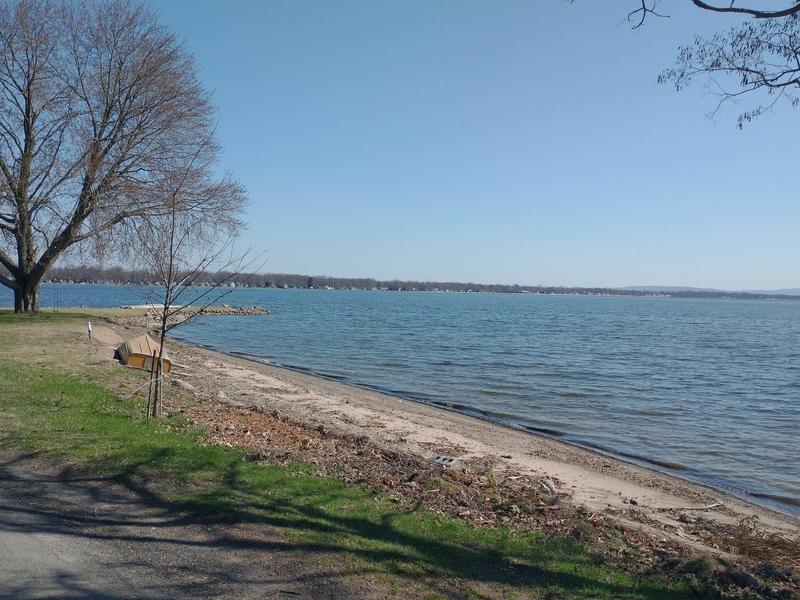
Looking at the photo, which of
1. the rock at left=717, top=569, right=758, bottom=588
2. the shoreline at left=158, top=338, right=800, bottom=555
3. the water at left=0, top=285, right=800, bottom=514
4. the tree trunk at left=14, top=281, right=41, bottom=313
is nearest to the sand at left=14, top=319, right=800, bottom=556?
the shoreline at left=158, top=338, right=800, bottom=555

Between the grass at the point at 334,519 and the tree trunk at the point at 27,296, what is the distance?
22.9 metres

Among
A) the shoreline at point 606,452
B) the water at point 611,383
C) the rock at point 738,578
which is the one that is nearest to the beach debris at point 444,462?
the rock at point 738,578

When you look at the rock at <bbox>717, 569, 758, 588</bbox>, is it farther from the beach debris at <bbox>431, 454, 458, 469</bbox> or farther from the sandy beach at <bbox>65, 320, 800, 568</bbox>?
the beach debris at <bbox>431, 454, 458, 469</bbox>

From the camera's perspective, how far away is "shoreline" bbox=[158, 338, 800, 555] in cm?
1048

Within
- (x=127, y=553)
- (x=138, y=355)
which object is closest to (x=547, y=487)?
(x=127, y=553)

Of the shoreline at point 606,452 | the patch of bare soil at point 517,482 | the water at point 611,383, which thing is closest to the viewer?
the patch of bare soil at point 517,482

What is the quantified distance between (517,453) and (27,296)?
25.6m

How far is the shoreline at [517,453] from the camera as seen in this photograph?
1048 cm

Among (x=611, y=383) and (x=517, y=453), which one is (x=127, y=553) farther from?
(x=611, y=383)

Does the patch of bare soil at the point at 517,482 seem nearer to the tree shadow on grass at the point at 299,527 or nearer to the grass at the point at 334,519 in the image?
the grass at the point at 334,519

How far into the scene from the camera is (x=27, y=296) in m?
31.0

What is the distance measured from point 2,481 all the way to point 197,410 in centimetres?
575

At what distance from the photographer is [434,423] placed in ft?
56.2

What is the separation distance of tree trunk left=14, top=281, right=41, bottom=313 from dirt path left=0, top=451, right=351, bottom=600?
2662cm
